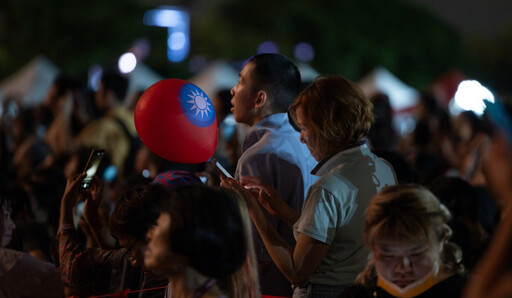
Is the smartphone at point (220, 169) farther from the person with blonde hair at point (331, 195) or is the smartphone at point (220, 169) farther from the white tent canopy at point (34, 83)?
the white tent canopy at point (34, 83)

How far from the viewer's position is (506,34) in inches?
3401

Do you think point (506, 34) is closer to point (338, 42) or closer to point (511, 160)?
point (338, 42)

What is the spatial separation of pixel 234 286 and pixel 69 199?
1.49 meters

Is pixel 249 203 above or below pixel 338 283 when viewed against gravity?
above

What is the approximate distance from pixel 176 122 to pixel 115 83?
4.02 metres

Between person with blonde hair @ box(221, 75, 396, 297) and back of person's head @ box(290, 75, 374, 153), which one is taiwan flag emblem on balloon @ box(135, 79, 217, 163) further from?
back of person's head @ box(290, 75, 374, 153)

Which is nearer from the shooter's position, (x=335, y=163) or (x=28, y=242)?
(x=335, y=163)

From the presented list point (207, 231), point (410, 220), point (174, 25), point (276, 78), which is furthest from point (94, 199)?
point (174, 25)

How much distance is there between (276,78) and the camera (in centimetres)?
388

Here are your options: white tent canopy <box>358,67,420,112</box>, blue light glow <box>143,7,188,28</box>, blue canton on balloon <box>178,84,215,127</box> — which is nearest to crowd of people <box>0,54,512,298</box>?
blue canton on balloon <box>178,84,215,127</box>

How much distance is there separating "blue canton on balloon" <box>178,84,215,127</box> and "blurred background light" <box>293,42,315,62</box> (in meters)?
38.9

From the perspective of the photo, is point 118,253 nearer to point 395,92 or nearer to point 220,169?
point 220,169

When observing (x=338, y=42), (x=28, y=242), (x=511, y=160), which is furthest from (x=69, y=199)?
(x=338, y=42)

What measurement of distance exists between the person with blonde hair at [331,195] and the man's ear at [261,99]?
2.08 ft
